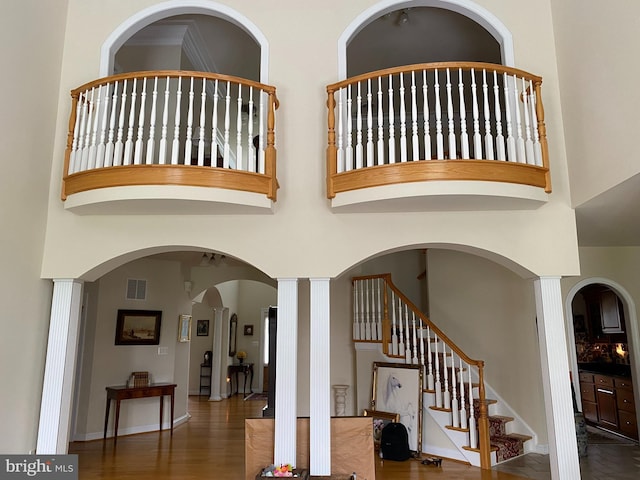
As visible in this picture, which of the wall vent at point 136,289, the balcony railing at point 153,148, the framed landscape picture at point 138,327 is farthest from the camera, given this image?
the wall vent at point 136,289

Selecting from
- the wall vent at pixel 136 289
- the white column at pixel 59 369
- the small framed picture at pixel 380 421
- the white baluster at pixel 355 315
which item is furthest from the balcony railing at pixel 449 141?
the wall vent at pixel 136 289

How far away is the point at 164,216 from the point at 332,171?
1564 mm

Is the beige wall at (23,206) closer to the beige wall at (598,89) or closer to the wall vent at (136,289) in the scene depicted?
the wall vent at (136,289)

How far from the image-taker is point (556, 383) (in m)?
3.67

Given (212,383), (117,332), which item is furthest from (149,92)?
(212,383)

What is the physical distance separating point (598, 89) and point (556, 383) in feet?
7.79

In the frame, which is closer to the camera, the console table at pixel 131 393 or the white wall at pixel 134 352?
the console table at pixel 131 393

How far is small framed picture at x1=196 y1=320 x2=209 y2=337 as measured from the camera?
11.0 meters

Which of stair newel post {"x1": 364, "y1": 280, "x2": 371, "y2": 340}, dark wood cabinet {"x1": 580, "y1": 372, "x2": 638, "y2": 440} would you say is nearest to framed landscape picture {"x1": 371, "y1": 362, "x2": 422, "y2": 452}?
stair newel post {"x1": 364, "y1": 280, "x2": 371, "y2": 340}

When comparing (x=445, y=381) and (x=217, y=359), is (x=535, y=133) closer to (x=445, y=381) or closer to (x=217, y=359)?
(x=445, y=381)

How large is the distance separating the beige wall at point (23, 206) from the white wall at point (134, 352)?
8.46 feet

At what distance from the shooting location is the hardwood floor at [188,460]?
4.63 m

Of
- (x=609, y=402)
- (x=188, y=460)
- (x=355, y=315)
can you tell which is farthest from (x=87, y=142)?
(x=609, y=402)

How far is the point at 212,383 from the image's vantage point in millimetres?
9867
